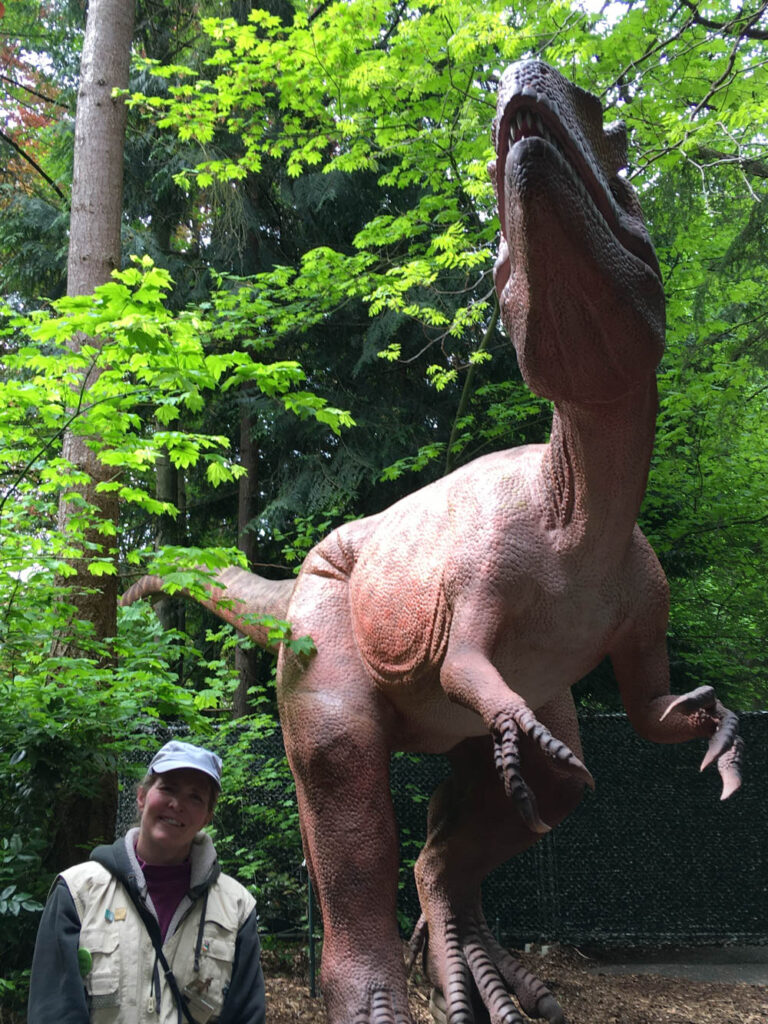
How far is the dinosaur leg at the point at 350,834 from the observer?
10.4ft

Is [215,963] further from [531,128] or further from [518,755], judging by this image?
[531,128]

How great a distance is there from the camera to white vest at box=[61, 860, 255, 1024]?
1.96 metres

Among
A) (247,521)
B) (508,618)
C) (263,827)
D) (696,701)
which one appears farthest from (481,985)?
(247,521)

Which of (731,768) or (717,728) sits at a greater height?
(717,728)

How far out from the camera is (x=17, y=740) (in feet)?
12.4

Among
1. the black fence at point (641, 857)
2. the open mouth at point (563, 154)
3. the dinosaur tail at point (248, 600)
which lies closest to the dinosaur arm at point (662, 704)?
the open mouth at point (563, 154)

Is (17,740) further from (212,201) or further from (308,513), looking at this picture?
(212,201)

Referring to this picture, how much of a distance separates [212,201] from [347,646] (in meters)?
6.27

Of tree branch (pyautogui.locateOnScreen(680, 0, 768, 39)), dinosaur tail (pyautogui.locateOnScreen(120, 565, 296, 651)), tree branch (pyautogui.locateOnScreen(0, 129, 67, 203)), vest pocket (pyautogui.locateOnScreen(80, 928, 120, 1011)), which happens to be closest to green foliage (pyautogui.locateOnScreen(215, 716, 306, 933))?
dinosaur tail (pyautogui.locateOnScreen(120, 565, 296, 651))

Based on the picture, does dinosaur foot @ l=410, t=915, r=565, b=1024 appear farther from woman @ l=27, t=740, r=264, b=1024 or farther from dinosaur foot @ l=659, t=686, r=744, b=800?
woman @ l=27, t=740, r=264, b=1024

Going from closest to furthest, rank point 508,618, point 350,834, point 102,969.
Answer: point 102,969
point 508,618
point 350,834

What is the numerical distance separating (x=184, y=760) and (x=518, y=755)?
83cm

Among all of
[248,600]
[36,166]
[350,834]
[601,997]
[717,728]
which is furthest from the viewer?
[36,166]

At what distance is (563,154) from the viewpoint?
2279mm
